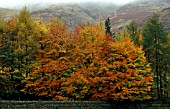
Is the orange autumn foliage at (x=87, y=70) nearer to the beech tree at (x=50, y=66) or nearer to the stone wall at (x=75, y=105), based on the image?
the beech tree at (x=50, y=66)

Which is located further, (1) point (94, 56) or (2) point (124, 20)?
(2) point (124, 20)

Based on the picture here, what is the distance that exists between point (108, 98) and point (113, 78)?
270cm

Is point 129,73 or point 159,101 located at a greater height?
point 129,73

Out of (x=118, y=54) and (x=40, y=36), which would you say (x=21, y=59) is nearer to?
(x=40, y=36)

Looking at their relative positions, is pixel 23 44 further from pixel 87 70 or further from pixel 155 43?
pixel 155 43

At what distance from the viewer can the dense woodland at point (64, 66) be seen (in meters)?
37.6

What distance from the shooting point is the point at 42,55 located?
39469 millimetres

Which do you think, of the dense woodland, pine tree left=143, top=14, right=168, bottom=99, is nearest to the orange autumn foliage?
the dense woodland

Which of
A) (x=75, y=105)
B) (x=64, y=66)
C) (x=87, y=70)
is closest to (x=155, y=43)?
(x=87, y=70)

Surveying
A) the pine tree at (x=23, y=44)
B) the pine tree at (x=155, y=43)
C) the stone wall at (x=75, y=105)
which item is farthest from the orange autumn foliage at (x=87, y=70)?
the pine tree at (x=155, y=43)

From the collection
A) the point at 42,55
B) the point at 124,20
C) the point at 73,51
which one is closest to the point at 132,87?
the point at 73,51

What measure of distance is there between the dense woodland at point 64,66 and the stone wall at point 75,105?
4.25 ft

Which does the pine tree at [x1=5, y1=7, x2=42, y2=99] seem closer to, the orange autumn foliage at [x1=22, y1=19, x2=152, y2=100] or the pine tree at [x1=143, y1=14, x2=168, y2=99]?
the orange autumn foliage at [x1=22, y1=19, x2=152, y2=100]

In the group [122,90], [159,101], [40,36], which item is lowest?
[159,101]
